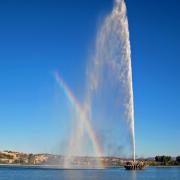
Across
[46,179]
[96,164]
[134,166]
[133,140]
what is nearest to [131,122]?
[133,140]

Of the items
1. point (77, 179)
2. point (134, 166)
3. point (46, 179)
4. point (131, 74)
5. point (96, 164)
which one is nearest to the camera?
point (77, 179)

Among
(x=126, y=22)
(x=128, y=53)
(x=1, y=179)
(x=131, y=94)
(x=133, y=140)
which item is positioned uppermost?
(x=126, y=22)

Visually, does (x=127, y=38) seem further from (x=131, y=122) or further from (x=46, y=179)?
(x=46, y=179)

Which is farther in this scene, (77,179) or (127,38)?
(127,38)

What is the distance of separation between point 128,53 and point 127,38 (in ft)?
7.90

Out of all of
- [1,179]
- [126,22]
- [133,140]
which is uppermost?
[126,22]

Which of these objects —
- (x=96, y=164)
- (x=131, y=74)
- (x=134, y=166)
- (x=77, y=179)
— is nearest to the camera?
(x=77, y=179)

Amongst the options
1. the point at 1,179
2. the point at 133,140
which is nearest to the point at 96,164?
the point at 133,140

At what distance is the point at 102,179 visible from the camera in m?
58.8

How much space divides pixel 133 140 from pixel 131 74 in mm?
11425

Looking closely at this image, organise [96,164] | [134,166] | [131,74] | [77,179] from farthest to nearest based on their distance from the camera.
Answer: [96,164]
[134,166]
[131,74]
[77,179]

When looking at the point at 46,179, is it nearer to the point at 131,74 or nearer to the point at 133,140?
the point at 133,140

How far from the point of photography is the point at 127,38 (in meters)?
63.5

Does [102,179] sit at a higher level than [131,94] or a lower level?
lower
